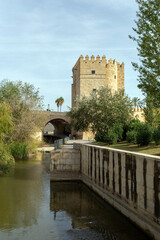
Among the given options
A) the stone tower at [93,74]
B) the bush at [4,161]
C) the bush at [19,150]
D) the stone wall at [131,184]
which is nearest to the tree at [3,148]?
the bush at [4,161]

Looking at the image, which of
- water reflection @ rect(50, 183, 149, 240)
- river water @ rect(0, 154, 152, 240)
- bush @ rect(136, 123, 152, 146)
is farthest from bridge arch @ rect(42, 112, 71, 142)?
water reflection @ rect(50, 183, 149, 240)

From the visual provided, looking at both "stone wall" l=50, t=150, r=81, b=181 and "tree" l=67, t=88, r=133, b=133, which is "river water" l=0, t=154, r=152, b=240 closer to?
"stone wall" l=50, t=150, r=81, b=181

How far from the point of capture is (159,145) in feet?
50.4

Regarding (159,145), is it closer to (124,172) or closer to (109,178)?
(109,178)

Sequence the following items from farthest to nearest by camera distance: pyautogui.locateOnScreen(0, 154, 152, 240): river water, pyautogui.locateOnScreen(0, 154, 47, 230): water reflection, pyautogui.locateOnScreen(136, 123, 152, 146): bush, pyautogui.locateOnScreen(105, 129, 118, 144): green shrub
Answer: pyautogui.locateOnScreen(105, 129, 118, 144): green shrub < pyautogui.locateOnScreen(136, 123, 152, 146): bush < pyautogui.locateOnScreen(0, 154, 47, 230): water reflection < pyautogui.locateOnScreen(0, 154, 152, 240): river water

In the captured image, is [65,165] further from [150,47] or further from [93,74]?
[93,74]

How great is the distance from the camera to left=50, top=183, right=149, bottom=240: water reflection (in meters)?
7.70

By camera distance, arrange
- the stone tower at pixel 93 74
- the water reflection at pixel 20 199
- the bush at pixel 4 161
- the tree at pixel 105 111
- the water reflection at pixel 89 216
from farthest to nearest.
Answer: the stone tower at pixel 93 74, the tree at pixel 105 111, the bush at pixel 4 161, the water reflection at pixel 20 199, the water reflection at pixel 89 216

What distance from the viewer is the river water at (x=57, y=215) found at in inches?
307

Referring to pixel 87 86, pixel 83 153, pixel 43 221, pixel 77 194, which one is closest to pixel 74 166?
pixel 83 153

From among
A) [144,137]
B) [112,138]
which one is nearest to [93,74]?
[112,138]

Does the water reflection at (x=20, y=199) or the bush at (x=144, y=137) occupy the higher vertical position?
the bush at (x=144, y=137)

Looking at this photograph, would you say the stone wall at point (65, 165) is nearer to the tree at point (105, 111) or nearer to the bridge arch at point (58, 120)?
the tree at point (105, 111)

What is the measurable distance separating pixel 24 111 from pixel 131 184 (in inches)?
873
